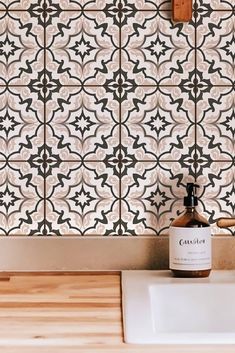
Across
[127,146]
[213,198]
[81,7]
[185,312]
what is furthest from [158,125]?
[185,312]

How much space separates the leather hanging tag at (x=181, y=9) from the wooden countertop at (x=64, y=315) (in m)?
0.57

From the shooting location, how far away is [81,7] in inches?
56.7

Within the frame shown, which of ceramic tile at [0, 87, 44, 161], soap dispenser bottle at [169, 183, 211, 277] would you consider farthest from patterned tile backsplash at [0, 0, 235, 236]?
soap dispenser bottle at [169, 183, 211, 277]

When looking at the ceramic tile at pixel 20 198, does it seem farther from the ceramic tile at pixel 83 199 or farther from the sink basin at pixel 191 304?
the sink basin at pixel 191 304

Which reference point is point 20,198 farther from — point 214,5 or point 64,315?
point 214,5

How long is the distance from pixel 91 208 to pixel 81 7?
1.45 ft

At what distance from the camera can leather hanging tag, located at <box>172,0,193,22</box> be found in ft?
4.63

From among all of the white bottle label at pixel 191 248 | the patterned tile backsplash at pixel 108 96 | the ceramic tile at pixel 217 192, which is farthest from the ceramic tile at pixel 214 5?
the white bottle label at pixel 191 248

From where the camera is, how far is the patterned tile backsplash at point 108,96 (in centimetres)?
144

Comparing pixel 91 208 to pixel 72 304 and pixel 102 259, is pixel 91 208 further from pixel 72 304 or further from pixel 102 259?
pixel 72 304

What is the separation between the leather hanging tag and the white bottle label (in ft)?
1.51

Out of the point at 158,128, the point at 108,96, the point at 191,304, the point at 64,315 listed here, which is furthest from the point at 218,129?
the point at 64,315

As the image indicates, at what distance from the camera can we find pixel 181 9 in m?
1.42

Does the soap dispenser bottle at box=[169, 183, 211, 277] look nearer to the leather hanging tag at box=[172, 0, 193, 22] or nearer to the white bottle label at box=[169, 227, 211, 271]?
the white bottle label at box=[169, 227, 211, 271]
